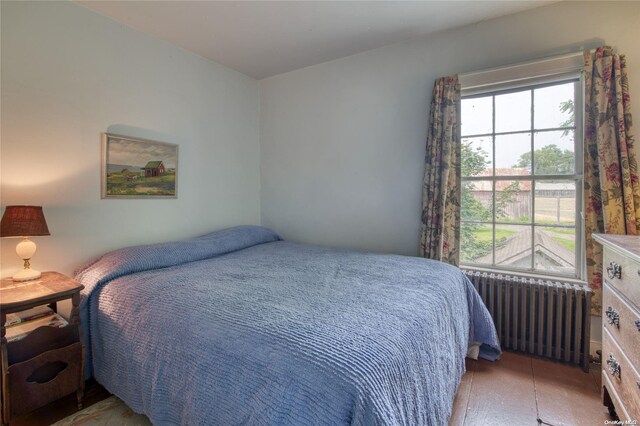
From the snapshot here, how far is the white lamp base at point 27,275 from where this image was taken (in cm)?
168

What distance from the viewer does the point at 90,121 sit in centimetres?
209

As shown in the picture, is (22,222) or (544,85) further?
(544,85)

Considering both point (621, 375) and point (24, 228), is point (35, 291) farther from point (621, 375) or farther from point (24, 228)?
point (621, 375)

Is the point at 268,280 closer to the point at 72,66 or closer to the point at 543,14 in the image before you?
the point at 72,66

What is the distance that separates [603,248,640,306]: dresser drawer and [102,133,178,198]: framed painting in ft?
9.73

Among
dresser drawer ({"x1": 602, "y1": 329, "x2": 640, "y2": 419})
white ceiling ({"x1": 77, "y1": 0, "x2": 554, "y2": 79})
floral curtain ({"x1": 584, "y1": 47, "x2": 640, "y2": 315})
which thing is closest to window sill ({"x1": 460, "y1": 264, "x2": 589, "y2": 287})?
floral curtain ({"x1": 584, "y1": 47, "x2": 640, "y2": 315})

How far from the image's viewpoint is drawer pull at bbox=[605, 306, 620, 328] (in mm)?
1360

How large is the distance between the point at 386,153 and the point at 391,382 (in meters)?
2.14

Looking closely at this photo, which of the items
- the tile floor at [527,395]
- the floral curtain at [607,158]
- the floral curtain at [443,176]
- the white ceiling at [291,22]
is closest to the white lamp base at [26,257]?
the white ceiling at [291,22]

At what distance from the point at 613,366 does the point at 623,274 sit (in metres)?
0.46

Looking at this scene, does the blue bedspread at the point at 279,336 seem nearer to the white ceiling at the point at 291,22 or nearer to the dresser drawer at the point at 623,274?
the dresser drawer at the point at 623,274

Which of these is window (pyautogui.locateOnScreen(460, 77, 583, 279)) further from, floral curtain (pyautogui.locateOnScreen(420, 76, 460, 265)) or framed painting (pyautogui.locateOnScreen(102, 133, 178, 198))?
framed painting (pyautogui.locateOnScreen(102, 133, 178, 198))

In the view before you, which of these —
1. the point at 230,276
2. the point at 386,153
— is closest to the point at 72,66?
the point at 230,276

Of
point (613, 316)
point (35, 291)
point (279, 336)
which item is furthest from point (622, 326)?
point (35, 291)
